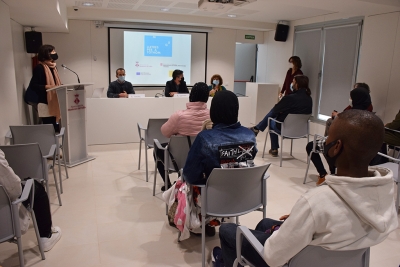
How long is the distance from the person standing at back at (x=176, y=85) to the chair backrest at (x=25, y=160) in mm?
3785

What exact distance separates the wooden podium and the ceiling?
3.52 feet

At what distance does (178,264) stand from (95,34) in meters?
6.23

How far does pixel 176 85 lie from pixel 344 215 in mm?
5541

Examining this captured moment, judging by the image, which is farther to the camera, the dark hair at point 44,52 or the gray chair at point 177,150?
the dark hair at point 44,52

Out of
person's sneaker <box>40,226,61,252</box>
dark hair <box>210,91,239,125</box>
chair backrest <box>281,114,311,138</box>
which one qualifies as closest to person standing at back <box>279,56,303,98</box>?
chair backrest <box>281,114,311,138</box>

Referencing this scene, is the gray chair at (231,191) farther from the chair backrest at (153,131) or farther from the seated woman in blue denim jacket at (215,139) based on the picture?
the chair backrest at (153,131)

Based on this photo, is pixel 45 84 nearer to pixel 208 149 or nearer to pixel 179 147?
pixel 179 147

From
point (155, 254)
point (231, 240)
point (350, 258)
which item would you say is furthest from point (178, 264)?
point (350, 258)

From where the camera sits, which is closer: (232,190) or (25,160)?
(232,190)

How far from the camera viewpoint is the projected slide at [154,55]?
299 inches

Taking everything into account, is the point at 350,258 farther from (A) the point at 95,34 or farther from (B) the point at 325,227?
(A) the point at 95,34

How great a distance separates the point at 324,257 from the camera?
1.32 metres

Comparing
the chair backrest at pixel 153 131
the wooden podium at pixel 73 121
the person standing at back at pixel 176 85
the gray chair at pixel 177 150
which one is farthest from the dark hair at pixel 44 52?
the gray chair at pixel 177 150

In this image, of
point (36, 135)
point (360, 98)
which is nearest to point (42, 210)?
point (36, 135)
